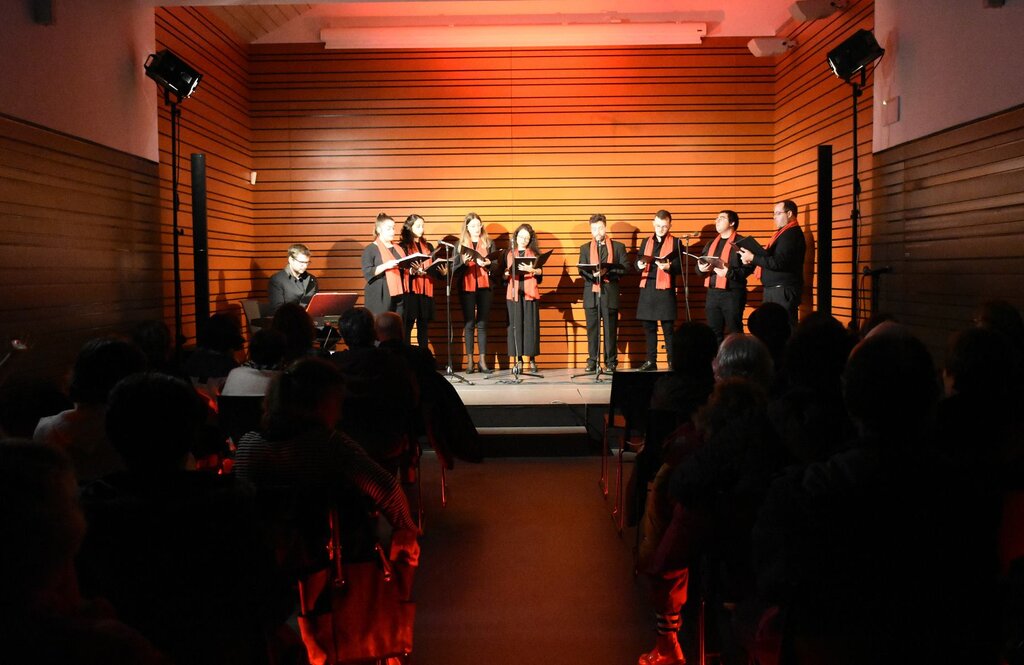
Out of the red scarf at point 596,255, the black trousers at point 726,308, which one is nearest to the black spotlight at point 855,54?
the black trousers at point 726,308

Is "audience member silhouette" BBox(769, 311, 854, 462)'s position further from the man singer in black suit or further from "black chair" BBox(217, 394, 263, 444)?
the man singer in black suit

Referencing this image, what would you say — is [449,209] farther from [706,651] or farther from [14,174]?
[706,651]

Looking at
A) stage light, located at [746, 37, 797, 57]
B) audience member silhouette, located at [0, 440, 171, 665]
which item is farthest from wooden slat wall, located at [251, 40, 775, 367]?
audience member silhouette, located at [0, 440, 171, 665]

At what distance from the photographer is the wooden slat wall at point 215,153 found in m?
7.28

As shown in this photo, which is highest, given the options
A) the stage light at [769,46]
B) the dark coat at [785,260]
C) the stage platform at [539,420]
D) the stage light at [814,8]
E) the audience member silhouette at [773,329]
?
the stage light at [769,46]

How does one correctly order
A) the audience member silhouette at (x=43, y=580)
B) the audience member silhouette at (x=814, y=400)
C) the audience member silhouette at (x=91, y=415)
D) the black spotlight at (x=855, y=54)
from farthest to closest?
the black spotlight at (x=855, y=54) → the audience member silhouette at (x=91, y=415) → the audience member silhouette at (x=814, y=400) → the audience member silhouette at (x=43, y=580)

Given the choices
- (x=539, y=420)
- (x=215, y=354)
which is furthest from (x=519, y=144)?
(x=215, y=354)

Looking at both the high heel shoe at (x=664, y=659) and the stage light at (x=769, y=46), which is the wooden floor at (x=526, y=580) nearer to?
the high heel shoe at (x=664, y=659)

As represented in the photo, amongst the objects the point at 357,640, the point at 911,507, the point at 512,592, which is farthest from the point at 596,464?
the point at 911,507

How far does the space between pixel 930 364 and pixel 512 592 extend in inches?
89.5

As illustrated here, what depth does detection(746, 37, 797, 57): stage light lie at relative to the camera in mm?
8633

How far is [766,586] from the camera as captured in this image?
64.4 inches

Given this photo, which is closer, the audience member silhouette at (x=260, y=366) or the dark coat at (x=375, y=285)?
the audience member silhouette at (x=260, y=366)

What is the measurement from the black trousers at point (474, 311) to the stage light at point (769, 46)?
3.62 meters
